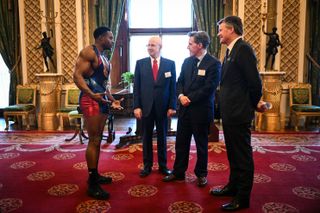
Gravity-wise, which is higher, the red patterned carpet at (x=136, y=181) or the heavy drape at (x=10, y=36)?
the heavy drape at (x=10, y=36)

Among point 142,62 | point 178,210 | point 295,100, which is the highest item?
point 142,62

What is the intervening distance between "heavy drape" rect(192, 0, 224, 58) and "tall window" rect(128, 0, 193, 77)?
0.66 m

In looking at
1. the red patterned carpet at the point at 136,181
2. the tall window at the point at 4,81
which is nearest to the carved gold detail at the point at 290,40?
the red patterned carpet at the point at 136,181

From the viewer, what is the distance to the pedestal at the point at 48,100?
587 cm

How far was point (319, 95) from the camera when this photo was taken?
6270mm

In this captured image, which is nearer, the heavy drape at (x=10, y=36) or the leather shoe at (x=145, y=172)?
the leather shoe at (x=145, y=172)

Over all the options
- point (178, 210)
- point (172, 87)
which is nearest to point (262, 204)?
point (178, 210)

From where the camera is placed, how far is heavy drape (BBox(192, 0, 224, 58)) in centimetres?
660

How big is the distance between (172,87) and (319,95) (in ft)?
14.7

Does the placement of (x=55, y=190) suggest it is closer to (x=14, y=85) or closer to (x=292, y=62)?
(x=14, y=85)

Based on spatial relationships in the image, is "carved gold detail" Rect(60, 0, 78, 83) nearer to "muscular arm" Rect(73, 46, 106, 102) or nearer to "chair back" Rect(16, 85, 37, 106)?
"chair back" Rect(16, 85, 37, 106)

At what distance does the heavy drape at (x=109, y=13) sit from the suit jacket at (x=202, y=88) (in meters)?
4.16

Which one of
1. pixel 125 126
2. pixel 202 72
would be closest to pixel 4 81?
pixel 125 126

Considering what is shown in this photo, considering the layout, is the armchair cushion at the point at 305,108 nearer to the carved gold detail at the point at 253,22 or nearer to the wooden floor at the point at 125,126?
the wooden floor at the point at 125,126
